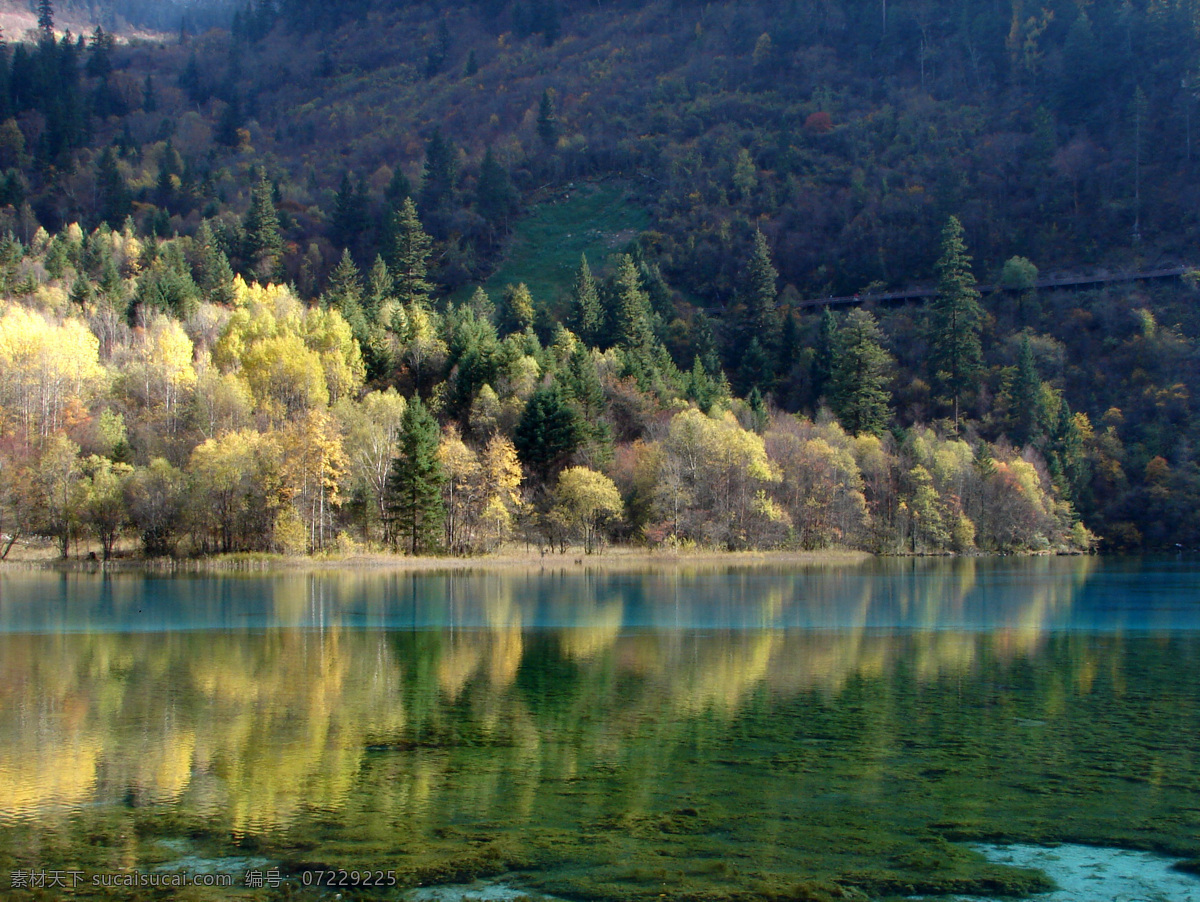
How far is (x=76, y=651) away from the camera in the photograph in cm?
3031

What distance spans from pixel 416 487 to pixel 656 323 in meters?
Answer: 62.0

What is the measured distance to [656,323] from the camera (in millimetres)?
129750

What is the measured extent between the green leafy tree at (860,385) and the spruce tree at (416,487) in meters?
51.0

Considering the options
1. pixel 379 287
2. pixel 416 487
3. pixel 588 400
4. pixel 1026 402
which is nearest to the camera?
pixel 416 487

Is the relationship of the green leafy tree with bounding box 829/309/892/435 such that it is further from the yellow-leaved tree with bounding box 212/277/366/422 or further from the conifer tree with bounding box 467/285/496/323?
the yellow-leaved tree with bounding box 212/277/366/422

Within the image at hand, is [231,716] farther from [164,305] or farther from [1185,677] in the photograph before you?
[164,305]

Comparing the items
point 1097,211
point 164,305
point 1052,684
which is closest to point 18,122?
point 164,305

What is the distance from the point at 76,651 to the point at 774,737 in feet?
70.0

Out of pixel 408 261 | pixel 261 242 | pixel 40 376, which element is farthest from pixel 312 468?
pixel 261 242

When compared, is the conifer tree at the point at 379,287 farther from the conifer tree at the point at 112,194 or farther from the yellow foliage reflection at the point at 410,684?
the yellow foliage reflection at the point at 410,684

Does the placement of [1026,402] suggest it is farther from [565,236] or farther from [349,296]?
[565,236]

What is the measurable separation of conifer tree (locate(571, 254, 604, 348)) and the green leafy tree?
27.6 metres

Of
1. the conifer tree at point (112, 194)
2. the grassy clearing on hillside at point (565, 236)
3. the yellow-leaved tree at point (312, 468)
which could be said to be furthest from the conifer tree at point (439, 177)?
the yellow-leaved tree at point (312, 468)

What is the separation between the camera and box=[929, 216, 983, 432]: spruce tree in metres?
119
